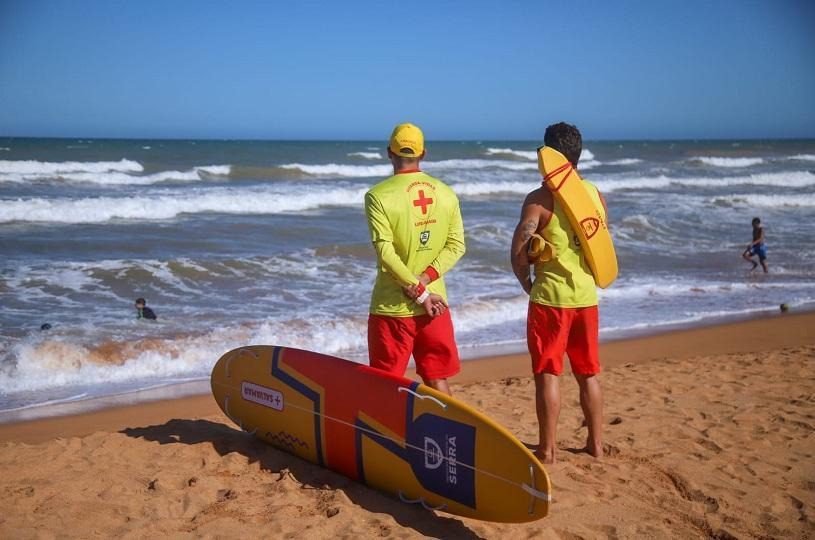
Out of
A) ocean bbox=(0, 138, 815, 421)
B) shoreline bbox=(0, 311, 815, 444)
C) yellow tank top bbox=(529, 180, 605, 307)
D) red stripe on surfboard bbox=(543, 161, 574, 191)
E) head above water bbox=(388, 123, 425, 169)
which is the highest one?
head above water bbox=(388, 123, 425, 169)

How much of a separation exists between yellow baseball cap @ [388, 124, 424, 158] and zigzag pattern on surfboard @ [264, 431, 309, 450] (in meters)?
Answer: 1.54

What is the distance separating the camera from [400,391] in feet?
11.4

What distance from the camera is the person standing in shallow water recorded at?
355 cm

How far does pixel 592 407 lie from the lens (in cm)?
388

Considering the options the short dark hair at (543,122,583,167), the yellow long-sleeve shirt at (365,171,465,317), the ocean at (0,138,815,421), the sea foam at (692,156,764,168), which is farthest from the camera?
the sea foam at (692,156,764,168)

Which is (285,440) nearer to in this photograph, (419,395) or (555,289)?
(419,395)

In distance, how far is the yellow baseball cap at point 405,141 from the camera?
3.41m

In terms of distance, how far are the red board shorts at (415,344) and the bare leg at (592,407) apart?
693mm

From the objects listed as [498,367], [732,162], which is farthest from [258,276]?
[732,162]

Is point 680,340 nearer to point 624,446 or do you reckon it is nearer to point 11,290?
point 624,446

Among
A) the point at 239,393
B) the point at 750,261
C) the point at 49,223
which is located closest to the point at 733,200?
the point at 750,261

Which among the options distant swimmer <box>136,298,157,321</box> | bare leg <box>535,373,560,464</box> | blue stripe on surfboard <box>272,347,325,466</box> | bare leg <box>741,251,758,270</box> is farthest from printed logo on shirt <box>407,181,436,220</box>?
bare leg <box>741,251,758,270</box>

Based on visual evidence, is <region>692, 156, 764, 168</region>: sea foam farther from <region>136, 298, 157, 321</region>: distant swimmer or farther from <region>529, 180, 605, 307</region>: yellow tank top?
<region>529, 180, 605, 307</region>: yellow tank top

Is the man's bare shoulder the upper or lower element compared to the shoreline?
upper
